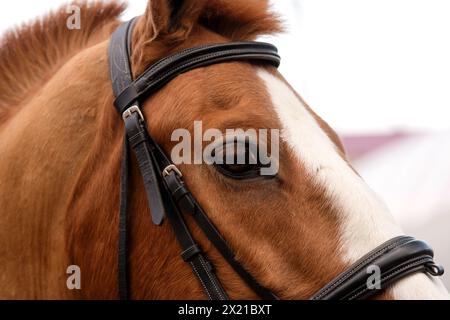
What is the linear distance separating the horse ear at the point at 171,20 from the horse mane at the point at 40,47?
0.68m

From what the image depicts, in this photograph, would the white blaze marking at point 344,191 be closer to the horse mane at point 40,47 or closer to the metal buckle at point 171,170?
the metal buckle at point 171,170

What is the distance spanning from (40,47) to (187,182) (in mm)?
1476

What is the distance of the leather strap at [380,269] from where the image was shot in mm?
2703

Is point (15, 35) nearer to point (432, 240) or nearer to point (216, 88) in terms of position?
point (216, 88)

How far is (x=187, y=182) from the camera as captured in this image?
3125 millimetres

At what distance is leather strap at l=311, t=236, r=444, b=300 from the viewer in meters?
2.70

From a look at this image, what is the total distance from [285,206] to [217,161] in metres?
0.38

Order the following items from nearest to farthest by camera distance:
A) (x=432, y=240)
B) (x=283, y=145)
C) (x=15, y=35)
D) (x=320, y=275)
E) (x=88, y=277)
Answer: (x=320, y=275) → (x=283, y=145) → (x=88, y=277) → (x=15, y=35) → (x=432, y=240)

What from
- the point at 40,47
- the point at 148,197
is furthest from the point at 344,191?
the point at 40,47

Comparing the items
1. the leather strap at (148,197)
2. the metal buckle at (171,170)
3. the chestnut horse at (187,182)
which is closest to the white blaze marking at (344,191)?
the chestnut horse at (187,182)

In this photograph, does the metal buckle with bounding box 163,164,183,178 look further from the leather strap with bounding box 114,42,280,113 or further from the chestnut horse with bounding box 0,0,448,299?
the leather strap with bounding box 114,42,280,113

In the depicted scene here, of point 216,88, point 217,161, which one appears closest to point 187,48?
point 216,88

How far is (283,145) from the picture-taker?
302 cm

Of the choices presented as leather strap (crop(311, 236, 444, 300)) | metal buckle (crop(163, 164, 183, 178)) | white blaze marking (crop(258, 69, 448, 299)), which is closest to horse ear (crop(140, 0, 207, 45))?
white blaze marking (crop(258, 69, 448, 299))
